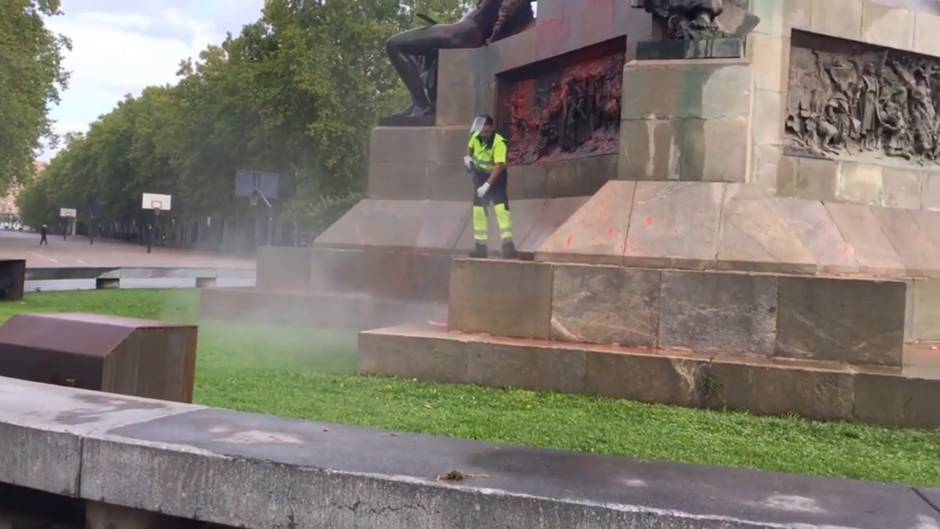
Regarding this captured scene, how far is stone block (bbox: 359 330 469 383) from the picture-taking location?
324 inches

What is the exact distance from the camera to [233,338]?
11633 millimetres

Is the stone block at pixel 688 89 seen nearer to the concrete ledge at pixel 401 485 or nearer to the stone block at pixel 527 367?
the stone block at pixel 527 367

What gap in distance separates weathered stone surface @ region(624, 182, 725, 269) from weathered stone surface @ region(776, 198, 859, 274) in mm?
843

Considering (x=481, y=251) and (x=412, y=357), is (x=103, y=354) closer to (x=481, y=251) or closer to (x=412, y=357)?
(x=412, y=357)

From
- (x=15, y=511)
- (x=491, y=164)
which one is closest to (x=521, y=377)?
(x=491, y=164)

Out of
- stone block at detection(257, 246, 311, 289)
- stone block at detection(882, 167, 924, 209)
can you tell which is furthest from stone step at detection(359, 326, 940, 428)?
stone block at detection(257, 246, 311, 289)

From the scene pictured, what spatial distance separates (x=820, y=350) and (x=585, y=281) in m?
1.99

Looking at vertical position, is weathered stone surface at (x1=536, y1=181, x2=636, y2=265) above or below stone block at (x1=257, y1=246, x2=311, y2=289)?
above

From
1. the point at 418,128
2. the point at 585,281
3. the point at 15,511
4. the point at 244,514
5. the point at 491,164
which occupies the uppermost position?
the point at 418,128

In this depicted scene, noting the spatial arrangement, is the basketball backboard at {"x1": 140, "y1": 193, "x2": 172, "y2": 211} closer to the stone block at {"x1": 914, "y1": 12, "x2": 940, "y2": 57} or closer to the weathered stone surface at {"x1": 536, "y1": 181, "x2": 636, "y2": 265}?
the stone block at {"x1": 914, "y1": 12, "x2": 940, "y2": 57}

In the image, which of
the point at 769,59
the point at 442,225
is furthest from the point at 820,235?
the point at 442,225

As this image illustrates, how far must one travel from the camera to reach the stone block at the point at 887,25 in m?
10.7

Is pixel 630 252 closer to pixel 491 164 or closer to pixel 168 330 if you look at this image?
pixel 491 164

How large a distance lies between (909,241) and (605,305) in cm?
443
